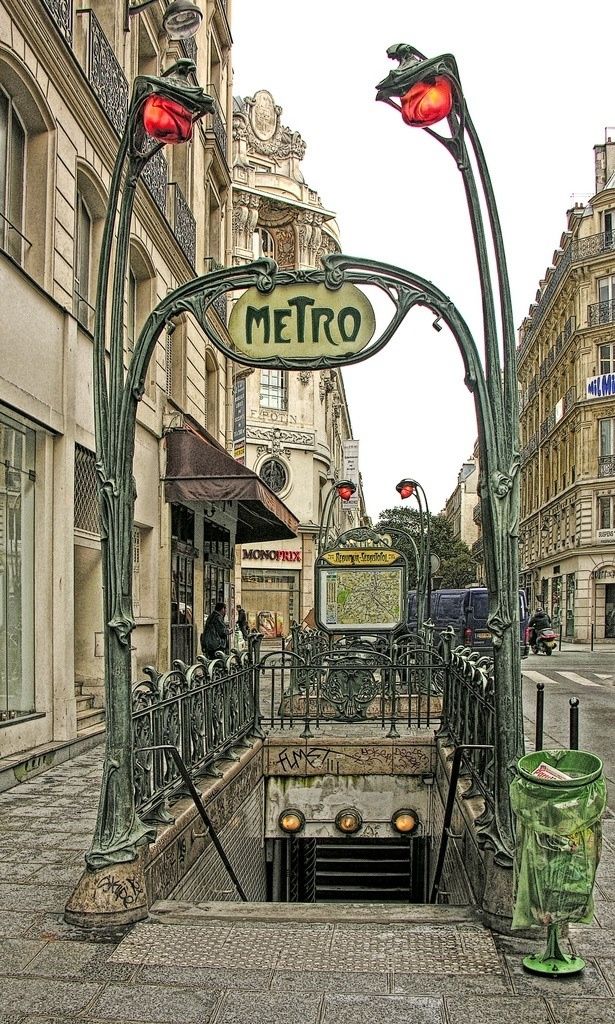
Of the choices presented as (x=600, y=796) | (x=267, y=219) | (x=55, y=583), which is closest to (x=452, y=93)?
(x=600, y=796)

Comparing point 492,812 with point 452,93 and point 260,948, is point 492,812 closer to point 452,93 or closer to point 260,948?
point 260,948

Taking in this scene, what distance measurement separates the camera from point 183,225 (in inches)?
666

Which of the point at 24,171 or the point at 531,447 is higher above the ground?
the point at 531,447

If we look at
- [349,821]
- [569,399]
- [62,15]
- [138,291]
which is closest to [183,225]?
[138,291]

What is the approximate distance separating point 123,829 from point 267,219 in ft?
129

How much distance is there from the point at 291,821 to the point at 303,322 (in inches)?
250

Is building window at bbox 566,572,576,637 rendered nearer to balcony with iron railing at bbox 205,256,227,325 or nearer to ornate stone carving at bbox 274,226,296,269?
ornate stone carving at bbox 274,226,296,269

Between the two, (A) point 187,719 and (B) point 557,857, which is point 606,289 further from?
(B) point 557,857

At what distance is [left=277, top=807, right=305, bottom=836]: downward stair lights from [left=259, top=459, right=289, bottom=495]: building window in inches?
1183

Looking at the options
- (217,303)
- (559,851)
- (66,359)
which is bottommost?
(559,851)

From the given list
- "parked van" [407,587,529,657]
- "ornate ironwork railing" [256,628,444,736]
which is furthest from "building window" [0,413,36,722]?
"parked van" [407,587,529,657]

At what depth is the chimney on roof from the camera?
159ft

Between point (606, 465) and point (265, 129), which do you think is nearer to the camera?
point (265, 129)

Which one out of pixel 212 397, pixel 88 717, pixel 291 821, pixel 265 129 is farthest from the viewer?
pixel 265 129
